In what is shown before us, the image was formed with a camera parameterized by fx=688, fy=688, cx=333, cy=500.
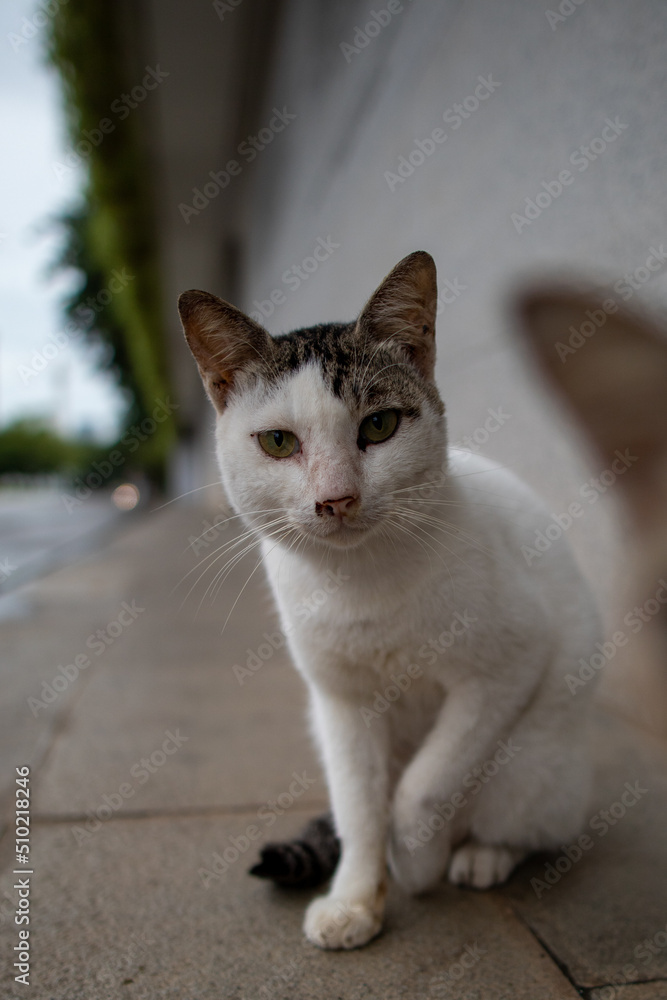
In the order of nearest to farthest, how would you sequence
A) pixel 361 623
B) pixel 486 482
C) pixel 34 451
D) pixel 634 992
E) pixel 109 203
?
pixel 634 992 < pixel 361 623 < pixel 486 482 < pixel 109 203 < pixel 34 451

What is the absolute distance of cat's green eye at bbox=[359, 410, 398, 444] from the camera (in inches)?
53.9

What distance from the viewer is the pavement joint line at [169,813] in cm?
195

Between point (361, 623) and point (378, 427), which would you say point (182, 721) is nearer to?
point (361, 623)

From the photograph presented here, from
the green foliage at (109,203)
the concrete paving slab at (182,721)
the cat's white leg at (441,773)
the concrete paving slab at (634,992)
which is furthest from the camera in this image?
the green foliage at (109,203)

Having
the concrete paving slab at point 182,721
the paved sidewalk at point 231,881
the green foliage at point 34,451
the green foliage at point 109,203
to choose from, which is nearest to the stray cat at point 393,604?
the paved sidewalk at point 231,881

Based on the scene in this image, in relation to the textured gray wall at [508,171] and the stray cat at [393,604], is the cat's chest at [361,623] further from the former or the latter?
the textured gray wall at [508,171]

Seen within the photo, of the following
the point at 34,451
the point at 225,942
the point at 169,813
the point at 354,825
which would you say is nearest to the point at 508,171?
the point at 354,825

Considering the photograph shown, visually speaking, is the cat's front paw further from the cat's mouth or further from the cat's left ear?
the cat's left ear

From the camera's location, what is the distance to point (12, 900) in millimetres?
1548

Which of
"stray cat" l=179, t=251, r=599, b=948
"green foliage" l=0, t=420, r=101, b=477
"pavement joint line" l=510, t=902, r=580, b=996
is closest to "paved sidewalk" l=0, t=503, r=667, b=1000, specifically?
"pavement joint line" l=510, t=902, r=580, b=996

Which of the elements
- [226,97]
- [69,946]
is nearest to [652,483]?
[69,946]

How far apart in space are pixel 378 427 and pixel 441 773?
2.35 feet

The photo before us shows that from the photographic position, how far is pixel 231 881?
1.62m

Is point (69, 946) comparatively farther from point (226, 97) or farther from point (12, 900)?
point (226, 97)
